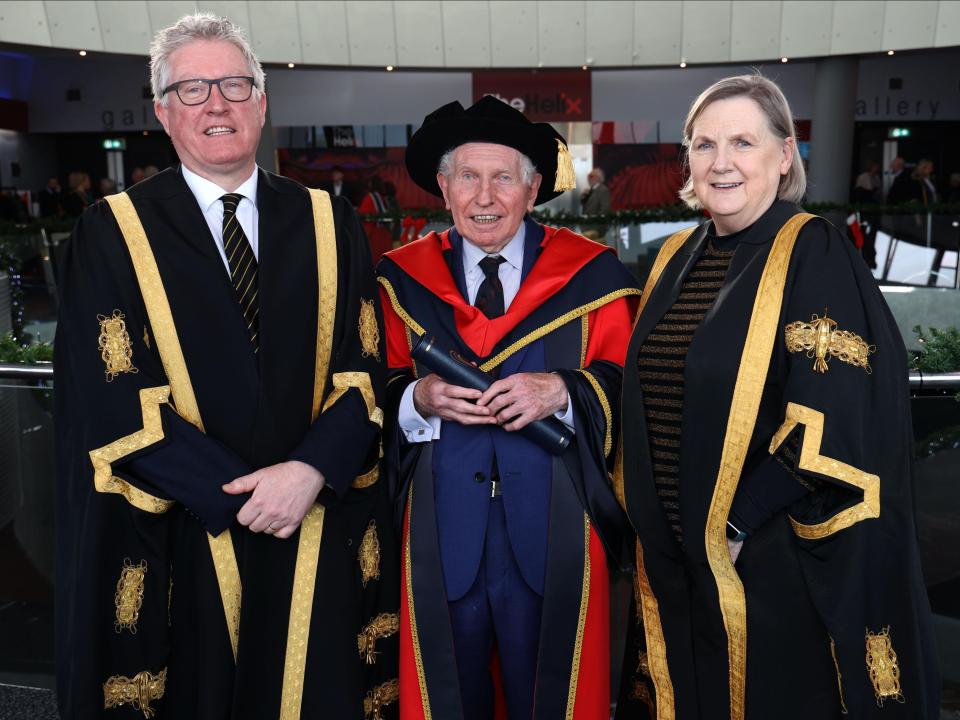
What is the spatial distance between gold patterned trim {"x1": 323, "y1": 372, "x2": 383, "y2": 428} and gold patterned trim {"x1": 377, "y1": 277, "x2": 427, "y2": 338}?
30 centimetres

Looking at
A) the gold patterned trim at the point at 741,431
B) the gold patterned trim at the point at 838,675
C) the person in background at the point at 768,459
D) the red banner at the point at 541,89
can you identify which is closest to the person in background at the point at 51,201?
the red banner at the point at 541,89

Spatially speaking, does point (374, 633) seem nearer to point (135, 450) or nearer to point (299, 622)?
point (299, 622)

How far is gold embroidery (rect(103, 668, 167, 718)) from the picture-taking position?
7.73 ft

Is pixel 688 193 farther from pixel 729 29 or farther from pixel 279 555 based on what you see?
pixel 729 29

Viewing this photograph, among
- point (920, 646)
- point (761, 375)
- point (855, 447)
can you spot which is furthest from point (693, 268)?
point (920, 646)

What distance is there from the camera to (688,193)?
106 inches

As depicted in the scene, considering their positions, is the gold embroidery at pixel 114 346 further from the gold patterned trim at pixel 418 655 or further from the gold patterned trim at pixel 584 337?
the gold patterned trim at pixel 584 337

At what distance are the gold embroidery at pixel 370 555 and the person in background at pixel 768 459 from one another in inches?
28.5

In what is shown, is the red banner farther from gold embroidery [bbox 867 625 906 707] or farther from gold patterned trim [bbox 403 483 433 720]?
gold embroidery [bbox 867 625 906 707]

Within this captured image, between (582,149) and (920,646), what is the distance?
16045mm

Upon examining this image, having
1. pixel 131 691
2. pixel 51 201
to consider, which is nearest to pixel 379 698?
pixel 131 691

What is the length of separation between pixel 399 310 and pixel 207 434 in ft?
2.37

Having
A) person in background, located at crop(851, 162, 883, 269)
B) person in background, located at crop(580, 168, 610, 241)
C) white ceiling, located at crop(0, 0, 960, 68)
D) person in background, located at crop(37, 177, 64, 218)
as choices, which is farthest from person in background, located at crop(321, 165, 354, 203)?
person in background, located at crop(851, 162, 883, 269)

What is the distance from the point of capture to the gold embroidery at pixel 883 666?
2246 millimetres
